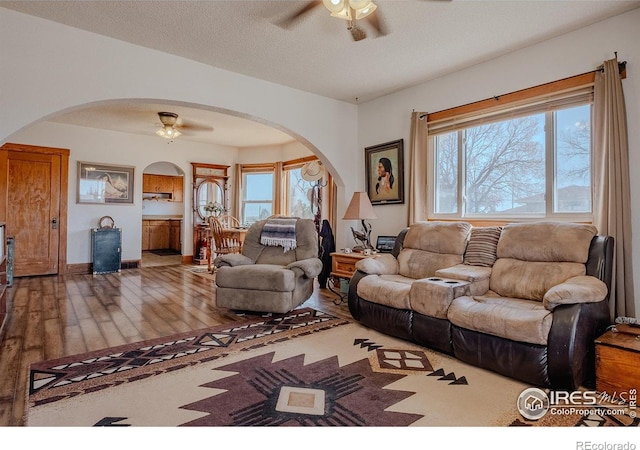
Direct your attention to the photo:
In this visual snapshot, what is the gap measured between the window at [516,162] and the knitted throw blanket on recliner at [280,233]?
1741mm

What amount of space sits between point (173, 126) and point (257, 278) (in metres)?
3.65

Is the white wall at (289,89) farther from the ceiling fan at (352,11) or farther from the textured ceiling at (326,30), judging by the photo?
the ceiling fan at (352,11)

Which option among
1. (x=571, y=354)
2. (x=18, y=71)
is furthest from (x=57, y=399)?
(x=571, y=354)

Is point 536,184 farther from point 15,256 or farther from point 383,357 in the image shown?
point 15,256

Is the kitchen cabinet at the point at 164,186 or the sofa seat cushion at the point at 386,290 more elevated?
the kitchen cabinet at the point at 164,186

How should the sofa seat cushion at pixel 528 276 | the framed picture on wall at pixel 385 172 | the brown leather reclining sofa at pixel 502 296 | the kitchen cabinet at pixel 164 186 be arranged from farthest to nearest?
the kitchen cabinet at pixel 164 186 < the framed picture on wall at pixel 385 172 < the sofa seat cushion at pixel 528 276 < the brown leather reclining sofa at pixel 502 296

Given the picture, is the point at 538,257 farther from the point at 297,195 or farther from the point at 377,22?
the point at 297,195

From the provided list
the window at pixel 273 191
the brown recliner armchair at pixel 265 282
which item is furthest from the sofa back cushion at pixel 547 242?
the window at pixel 273 191

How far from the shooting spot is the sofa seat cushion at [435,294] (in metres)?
2.58

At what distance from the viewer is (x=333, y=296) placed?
4680mm

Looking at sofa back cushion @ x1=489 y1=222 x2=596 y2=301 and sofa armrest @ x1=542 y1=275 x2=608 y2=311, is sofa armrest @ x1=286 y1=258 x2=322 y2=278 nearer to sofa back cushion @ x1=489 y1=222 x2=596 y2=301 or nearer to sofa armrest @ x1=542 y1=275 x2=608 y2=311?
sofa back cushion @ x1=489 y1=222 x2=596 y2=301

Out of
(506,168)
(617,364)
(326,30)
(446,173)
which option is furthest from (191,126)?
(617,364)

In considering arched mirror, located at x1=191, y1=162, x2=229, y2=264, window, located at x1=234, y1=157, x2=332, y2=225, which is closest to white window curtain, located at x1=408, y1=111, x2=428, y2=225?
window, located at x1=234, y1=157, x2=332, y2=225
